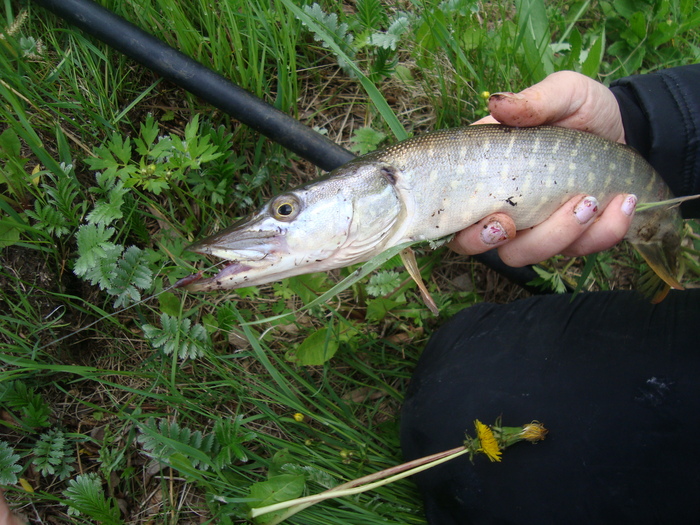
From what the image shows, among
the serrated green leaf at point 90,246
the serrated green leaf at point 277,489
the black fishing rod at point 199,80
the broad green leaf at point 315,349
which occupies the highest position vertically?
the black fishing rod at point 199,80

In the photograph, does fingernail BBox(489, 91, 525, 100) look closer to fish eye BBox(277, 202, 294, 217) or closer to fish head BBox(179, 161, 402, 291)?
fish head BBox(179, 161, 402, 291)

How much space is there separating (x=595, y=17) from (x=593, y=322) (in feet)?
7.10

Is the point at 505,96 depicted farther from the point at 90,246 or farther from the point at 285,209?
the point at 90,246

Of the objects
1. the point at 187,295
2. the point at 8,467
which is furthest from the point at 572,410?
the point at 8,467

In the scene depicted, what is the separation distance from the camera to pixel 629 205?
1.72 meters


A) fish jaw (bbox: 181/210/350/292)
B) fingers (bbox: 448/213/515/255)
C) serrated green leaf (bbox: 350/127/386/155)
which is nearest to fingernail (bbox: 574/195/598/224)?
fingers (bbox: 448/213/515/255)

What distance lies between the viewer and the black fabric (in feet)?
5.02

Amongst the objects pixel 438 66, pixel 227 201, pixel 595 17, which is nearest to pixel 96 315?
pixel 227 201

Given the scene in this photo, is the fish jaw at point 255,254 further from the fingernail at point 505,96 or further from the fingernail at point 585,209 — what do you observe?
the fingernail at point 585,209

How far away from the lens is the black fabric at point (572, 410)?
1529 mm

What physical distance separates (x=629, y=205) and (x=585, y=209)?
204 millimetres

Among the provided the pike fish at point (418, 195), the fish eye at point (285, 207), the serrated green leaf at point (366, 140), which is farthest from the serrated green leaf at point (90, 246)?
the serrated green leaf at point (366, 140)

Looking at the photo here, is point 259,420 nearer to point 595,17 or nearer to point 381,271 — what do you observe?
point 381,271

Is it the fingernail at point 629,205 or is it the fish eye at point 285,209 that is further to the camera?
the fingernail at point 629,205
